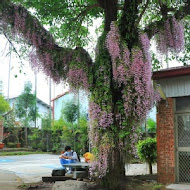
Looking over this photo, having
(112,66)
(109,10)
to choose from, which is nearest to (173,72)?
(112,66)

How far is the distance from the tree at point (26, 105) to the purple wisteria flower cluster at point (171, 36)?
23.4 m

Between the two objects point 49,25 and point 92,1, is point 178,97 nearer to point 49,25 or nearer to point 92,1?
point 92,1

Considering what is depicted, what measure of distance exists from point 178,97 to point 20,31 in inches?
192

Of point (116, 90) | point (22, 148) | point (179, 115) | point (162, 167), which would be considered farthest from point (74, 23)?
point (22, 148)

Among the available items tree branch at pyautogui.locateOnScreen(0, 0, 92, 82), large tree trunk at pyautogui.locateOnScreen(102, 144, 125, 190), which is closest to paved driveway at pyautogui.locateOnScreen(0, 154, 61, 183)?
large tree trunk at pyautogui.locateOnScreen(102, 144, 125, 190)

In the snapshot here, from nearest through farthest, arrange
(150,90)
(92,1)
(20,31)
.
A: (150,90) < (20,31) < (92,1)

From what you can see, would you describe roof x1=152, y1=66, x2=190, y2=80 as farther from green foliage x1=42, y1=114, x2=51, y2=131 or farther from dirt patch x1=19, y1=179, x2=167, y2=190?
green foliage x1=42, y1=114, x2=51, y2=131

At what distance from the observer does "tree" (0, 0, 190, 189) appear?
26.0ft

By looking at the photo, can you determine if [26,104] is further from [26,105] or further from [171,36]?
[171,36]

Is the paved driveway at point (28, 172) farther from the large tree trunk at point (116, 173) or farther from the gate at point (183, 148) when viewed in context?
the gate at point (183, 148)

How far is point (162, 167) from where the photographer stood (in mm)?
9148

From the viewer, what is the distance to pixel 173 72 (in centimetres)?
888

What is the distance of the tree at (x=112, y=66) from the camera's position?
7.92m

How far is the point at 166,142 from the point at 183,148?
0.51m
